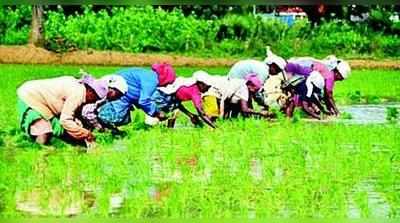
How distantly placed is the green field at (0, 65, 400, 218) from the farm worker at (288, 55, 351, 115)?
29 mm

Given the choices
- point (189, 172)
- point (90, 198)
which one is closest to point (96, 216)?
point (90, 198)

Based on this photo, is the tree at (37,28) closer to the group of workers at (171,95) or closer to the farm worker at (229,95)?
the group of workers at (171,95)

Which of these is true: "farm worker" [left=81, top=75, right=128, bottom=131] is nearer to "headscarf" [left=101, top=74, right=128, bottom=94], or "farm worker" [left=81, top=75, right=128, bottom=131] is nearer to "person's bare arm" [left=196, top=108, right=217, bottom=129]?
"headscarf" [left=101, top=74, right=128, bottom=94]

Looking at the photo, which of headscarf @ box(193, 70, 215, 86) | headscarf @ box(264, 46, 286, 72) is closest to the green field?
headscarf @ box(193, 70, 215, 86)

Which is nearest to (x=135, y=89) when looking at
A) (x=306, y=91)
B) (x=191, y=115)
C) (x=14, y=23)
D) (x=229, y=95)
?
(x=191, y=115)

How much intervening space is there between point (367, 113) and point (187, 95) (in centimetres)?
65

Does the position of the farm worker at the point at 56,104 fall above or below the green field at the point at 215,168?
above

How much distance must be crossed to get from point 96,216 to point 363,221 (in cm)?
92

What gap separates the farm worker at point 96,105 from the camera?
4766 millimetres

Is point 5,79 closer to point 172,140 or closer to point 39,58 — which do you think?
point 39,58

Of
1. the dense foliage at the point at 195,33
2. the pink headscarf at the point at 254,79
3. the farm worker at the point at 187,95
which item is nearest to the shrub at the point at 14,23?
the dense foliage at the point at 195,33

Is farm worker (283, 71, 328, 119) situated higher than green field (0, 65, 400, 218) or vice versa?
farm worker (283, 71, 328, 119)

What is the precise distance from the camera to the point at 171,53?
191 inches

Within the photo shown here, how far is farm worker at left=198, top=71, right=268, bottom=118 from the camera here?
4.85 metres
